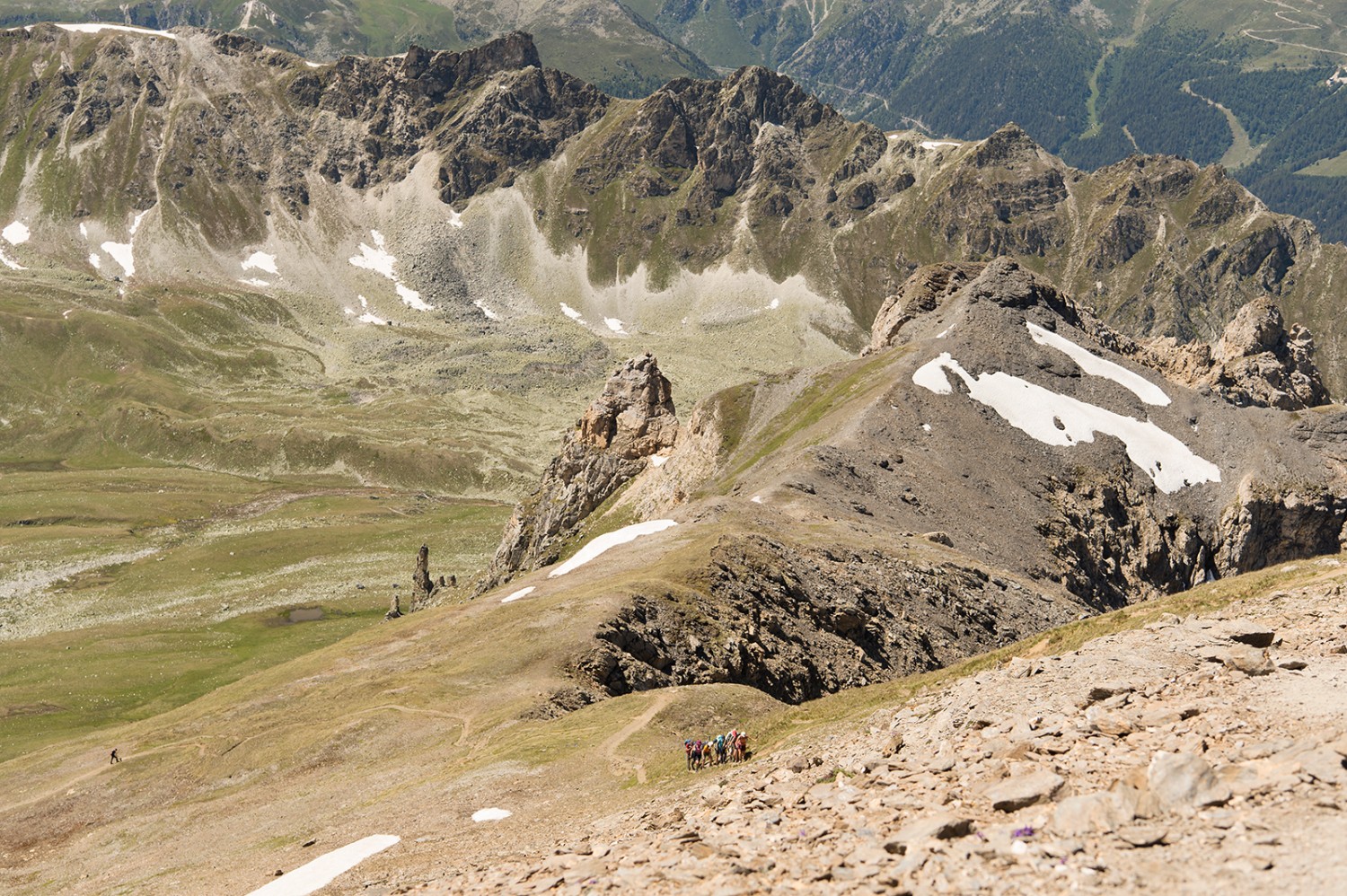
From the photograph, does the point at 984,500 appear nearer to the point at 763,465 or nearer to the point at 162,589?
the point at 763,465

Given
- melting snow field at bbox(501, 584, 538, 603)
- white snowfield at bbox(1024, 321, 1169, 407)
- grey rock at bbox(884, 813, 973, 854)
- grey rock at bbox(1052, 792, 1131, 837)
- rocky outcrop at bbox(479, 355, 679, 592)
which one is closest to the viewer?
grey rock at bbox(1052, 792, 1131, 837)

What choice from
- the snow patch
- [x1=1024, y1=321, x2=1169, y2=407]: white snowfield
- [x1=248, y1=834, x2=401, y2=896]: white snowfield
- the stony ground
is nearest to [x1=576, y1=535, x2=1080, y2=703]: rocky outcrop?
[x1=248, y1=834, x2=401, y2=896]: white snowfield

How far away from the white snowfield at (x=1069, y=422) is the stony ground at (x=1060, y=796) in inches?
2863

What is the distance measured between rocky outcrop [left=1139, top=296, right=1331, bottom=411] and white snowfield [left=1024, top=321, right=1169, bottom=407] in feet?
37.5

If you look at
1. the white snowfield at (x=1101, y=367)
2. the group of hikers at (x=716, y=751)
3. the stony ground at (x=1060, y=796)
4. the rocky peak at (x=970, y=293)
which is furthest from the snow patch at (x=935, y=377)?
the stony ground at (x=1060, y=796)

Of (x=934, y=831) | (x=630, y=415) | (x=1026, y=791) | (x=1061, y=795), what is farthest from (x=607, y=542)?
(x=1061, y=795)

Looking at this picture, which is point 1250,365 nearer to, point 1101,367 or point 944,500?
point 1101,367

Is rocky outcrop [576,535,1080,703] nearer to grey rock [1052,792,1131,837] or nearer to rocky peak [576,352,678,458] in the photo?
grey rock [1052,792,1131,837]

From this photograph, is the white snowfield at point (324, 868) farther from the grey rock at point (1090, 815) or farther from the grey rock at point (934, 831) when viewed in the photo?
the grey rock at point (1090, 815)

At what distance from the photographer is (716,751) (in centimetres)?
3512

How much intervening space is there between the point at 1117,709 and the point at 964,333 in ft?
308

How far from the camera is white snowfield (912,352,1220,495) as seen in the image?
328ft

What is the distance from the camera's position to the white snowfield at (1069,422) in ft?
328

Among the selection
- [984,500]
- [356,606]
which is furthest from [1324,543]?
[356,606]
